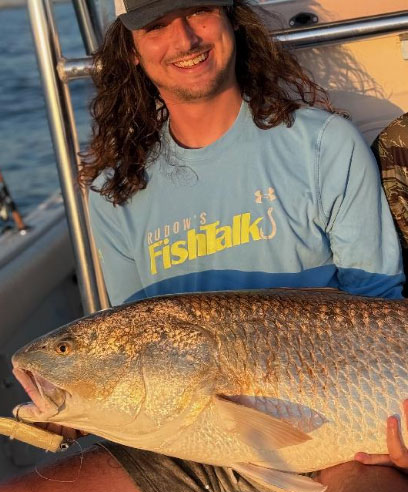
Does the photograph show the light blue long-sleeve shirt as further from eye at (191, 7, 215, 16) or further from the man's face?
eye at (191, 7, 215, 16)

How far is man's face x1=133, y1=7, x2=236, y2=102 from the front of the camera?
120 inches

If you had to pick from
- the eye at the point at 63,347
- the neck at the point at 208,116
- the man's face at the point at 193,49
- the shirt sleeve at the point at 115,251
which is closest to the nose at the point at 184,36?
the man's face at the point at 193,49

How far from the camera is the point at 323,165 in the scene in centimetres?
303

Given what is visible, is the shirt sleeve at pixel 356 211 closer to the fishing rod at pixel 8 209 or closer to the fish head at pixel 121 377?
the fish head at pixel 121 377

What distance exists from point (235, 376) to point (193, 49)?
1267mm

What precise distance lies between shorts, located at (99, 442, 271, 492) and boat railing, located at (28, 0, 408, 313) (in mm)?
1056

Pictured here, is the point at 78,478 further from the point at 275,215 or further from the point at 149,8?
the point at 149,8

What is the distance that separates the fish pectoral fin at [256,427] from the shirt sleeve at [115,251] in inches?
39.4

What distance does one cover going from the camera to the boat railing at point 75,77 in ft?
11.1

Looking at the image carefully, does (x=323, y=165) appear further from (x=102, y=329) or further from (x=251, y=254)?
(x=102, y=329)

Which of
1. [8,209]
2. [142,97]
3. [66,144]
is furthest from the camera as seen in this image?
[8,209]

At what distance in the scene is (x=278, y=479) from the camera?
258 centimetres

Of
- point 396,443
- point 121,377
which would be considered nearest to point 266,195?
point 121,377

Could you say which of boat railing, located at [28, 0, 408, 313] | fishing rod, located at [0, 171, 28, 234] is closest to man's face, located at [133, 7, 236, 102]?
boat railing, located at [28, 0, 408, 313]
